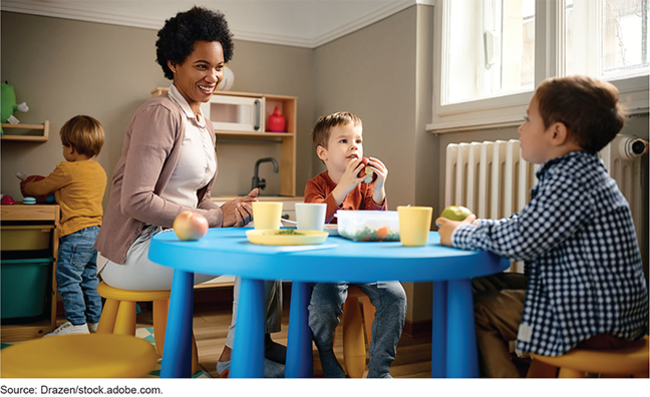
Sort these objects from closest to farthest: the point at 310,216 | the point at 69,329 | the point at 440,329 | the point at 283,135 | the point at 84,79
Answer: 1. the point at 310,216
2. the point at 440,329
3. the point at 69,329
4. the point at 84,79
5. the point at 283,135

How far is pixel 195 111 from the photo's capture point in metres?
2.03

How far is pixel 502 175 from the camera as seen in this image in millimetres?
2551

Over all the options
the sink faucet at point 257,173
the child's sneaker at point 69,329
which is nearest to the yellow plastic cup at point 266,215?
the child's sneaker at point 69,329

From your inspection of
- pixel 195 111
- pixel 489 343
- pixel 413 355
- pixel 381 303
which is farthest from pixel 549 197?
pixel 413 355

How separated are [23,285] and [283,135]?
1774mm

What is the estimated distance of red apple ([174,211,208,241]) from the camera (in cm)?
128

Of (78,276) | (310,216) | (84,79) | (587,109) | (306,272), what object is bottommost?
(78,276)

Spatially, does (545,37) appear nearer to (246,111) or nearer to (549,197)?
(549,197)

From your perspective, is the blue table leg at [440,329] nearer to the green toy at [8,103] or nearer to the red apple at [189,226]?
the red apple at [189,226]

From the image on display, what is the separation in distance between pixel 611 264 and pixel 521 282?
343mm

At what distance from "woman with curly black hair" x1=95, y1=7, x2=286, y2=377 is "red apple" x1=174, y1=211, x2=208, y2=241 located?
0.47 m

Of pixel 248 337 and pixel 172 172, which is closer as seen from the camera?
pixel 248 337

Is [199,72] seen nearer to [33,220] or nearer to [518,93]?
[518,93]

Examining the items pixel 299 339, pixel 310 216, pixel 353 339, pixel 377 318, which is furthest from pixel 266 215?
pixel 353 339
